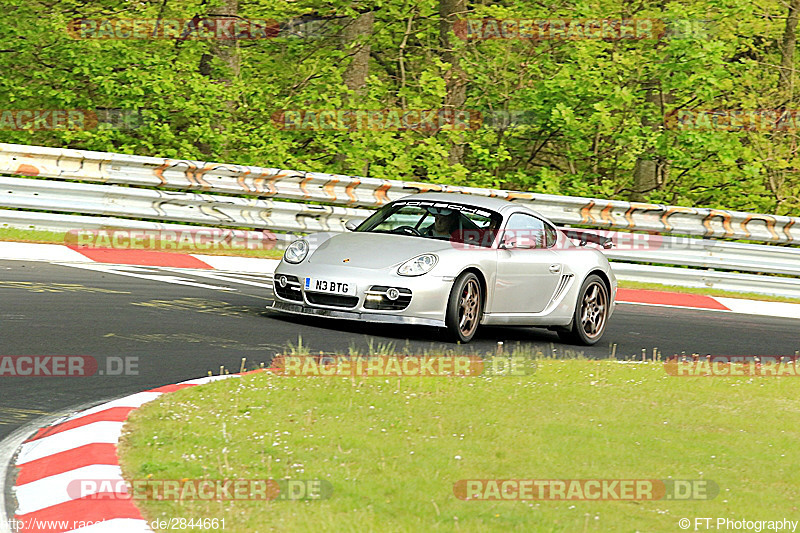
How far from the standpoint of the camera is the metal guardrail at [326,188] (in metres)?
13.4

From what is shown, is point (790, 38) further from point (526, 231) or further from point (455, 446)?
point (455, 446)

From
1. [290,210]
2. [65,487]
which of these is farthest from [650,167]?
[65,487]

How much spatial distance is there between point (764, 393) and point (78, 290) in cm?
605

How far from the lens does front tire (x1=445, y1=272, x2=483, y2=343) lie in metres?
9.43

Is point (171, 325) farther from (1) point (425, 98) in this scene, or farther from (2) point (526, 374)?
(1) point (425, 98)

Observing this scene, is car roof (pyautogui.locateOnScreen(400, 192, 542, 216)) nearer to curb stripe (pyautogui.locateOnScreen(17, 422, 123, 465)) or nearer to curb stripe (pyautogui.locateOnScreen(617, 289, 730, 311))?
curb stripe (pyautogui.locateOnScreen(617, 289, 730, 311))

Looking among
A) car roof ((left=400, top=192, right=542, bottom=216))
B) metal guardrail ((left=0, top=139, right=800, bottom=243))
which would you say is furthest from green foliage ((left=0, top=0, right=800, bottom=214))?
car roof ((left=400, top=192, right=542, bottom=216))

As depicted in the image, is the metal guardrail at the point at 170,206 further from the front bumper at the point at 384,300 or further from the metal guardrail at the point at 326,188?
the front bumper at the point at 384,300

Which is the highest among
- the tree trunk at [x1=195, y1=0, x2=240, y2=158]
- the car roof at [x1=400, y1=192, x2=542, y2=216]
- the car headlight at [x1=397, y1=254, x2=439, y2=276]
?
the tree trunk at [x1=195, y1=0, x2=240, y2=158]

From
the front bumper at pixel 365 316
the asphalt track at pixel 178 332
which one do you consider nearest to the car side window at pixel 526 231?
the asphalt track at pixel 178 332

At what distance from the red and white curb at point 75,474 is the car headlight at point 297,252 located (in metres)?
3.72

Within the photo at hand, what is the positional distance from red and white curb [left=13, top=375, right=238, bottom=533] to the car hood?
3.60 m

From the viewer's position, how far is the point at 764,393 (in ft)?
26.6

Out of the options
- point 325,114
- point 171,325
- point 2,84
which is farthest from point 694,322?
point 2,84
